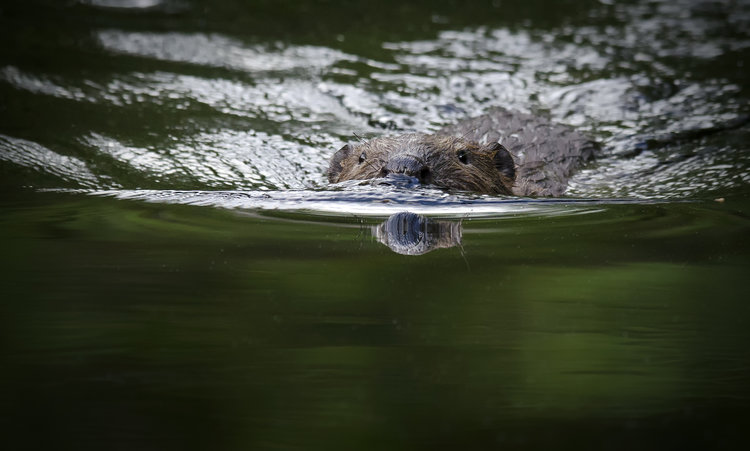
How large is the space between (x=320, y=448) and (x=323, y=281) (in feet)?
4.26

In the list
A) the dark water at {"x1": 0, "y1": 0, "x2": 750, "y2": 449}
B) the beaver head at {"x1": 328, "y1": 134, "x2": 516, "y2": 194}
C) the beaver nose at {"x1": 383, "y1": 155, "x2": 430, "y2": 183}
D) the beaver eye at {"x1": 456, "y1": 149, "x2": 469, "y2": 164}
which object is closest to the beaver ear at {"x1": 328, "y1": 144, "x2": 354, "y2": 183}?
the beaver head at {"x1": 328, "y1": 134, "x2": 516, "y2": 194}

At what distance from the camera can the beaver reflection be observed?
366 cm

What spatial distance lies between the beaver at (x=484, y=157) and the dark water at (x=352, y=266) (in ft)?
0.71

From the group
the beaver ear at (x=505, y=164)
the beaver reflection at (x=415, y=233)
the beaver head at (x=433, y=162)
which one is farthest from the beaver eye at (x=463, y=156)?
the beaver reflection at (x=415, y=233)

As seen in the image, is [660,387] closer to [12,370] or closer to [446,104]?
[12,370]

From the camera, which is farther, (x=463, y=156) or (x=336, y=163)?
(x=336, y=163)

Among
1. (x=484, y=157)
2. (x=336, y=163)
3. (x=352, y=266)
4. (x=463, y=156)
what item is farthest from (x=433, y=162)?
(x=352, y=266)

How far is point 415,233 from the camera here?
389cm

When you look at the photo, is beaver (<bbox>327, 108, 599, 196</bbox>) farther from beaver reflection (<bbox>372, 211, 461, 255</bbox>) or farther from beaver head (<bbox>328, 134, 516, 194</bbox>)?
beaver reflection (<bbox>372, 211, 461, 255</bbox>)

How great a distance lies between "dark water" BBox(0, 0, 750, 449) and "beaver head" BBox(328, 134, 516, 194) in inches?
10.1

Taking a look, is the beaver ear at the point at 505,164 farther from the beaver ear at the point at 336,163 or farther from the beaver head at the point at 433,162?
the beaver ear at the point at 336,163

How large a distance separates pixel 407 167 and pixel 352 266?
4.92 feet

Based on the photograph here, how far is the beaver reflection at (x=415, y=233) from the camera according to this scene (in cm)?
366

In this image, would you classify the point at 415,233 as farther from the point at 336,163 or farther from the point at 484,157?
the point at 336,163
